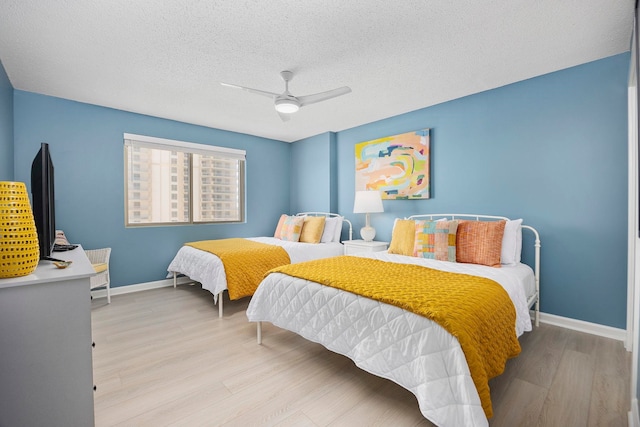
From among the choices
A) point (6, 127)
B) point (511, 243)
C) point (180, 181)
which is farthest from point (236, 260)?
point (511, 243)

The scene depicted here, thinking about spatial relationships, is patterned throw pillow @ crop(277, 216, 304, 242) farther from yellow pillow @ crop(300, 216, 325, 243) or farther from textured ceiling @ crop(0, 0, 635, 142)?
textured ceiling @ crop(0, 0, 635, 142)

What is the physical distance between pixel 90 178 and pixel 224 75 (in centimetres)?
228

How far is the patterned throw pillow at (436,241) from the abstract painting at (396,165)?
86 centimetres

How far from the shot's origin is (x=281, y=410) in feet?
5.46

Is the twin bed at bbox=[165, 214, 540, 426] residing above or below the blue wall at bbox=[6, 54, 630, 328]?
below

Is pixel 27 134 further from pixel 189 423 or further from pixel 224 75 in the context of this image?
pixel 189 423

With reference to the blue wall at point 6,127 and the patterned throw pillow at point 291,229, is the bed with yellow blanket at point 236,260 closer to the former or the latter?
the patterned throw pillow at point 291,229

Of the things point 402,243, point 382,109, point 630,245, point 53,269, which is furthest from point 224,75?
point 630,245

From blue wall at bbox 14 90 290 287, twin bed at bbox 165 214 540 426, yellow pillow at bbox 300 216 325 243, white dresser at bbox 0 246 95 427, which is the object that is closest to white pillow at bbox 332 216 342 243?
yellow pillow at bbox 300 216 325 243

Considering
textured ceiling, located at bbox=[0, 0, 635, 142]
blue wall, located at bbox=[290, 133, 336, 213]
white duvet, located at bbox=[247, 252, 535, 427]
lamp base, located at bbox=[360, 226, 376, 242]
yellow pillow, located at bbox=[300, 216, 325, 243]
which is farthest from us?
blue wall, located at bbox=[290, 133, 336, 213]

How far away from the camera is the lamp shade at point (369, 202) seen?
12.7 ft

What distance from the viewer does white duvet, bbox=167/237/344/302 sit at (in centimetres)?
310

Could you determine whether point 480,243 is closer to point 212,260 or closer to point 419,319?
point 419,319

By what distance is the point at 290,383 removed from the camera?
1.92m
